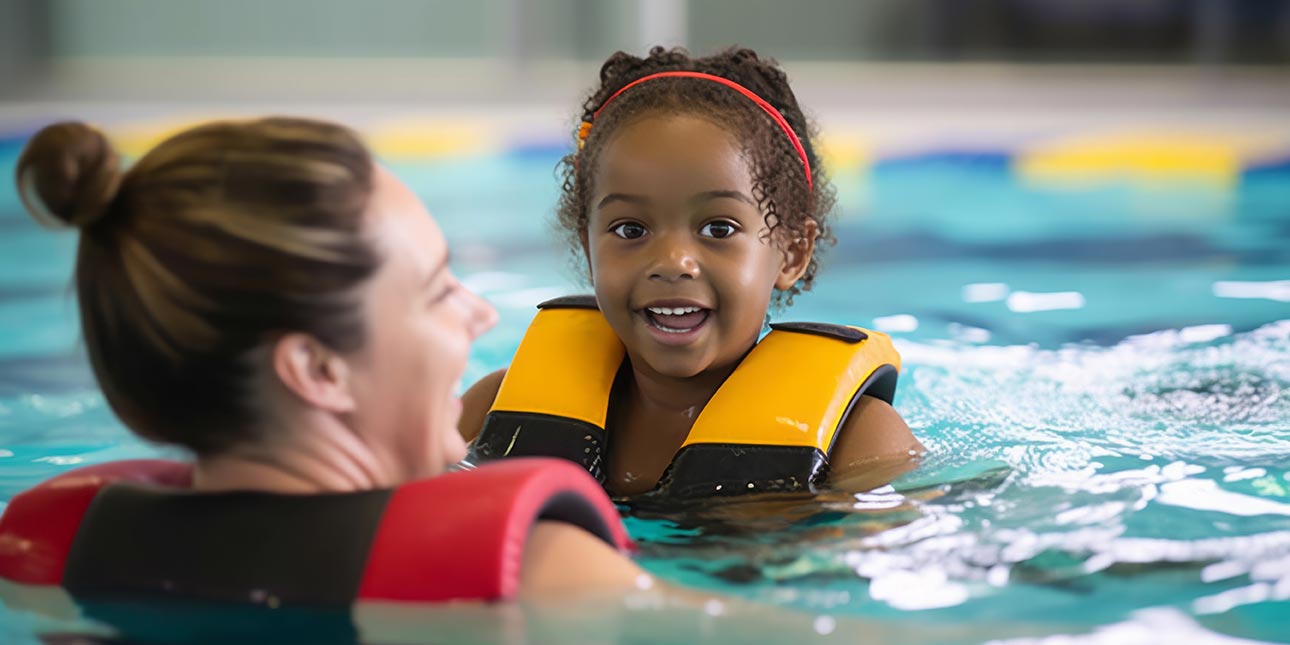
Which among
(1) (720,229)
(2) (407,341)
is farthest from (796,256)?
(2) (407,341)

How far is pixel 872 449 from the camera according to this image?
2.88m

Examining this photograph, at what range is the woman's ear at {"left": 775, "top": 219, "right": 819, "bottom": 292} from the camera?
303cm

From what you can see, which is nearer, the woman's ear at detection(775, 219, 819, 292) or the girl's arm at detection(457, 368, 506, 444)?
the woman's ear at detection(775, 219, 819, 292)

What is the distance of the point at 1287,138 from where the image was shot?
8805 mm

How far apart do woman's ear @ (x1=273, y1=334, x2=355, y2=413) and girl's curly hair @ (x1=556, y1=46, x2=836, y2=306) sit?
1.24 metres

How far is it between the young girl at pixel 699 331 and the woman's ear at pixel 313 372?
105 centimetres

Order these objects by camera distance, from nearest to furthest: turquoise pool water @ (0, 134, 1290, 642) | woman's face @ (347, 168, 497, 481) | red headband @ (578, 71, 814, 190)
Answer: woman's face @ (347, 168, 497, 481), turquoise pool water @ (0, 134, 1290, 642), red headband @ (578, 71, 814, 190)

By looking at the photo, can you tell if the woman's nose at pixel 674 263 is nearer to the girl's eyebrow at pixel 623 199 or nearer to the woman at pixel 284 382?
the girl's eyebrow at pixel 623 199

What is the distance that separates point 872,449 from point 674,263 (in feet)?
1.75

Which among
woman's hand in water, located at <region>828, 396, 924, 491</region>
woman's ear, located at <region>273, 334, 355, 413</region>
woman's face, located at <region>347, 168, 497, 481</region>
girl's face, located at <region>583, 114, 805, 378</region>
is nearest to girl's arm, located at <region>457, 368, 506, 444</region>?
girl's face, located at <region>583, 114, 805, 378</region>

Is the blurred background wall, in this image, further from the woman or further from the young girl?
the woman

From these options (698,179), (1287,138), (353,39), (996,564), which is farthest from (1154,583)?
(353,39)

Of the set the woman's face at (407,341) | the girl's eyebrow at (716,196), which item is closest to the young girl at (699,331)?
the girl's eyebrow at (716,196)

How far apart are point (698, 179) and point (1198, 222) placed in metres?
5.17
